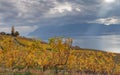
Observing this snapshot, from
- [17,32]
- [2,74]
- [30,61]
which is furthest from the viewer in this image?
[17,32]

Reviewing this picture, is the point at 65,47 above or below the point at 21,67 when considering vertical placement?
above

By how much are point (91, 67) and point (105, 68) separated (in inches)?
87.5

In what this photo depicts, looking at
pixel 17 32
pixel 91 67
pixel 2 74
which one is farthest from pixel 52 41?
pixel 17 32

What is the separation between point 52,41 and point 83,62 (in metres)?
12.8

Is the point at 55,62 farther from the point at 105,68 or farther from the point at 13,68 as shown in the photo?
the point at 105,68

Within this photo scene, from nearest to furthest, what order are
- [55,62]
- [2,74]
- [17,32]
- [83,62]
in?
1. [2,74]
2. [55,62]
3. [83,62]
4. [17,32]

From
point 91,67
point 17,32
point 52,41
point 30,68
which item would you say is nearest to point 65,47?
point 52,41

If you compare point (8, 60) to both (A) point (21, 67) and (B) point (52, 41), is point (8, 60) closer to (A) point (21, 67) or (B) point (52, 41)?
(A) point (21, 67)

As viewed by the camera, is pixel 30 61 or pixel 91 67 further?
pixel 91 67

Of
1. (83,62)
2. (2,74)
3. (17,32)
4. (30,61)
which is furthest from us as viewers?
(17,32)

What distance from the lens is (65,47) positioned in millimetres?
39688

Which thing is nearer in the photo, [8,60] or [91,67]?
[8,60]

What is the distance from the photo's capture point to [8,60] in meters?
47.2

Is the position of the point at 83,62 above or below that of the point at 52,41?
below
